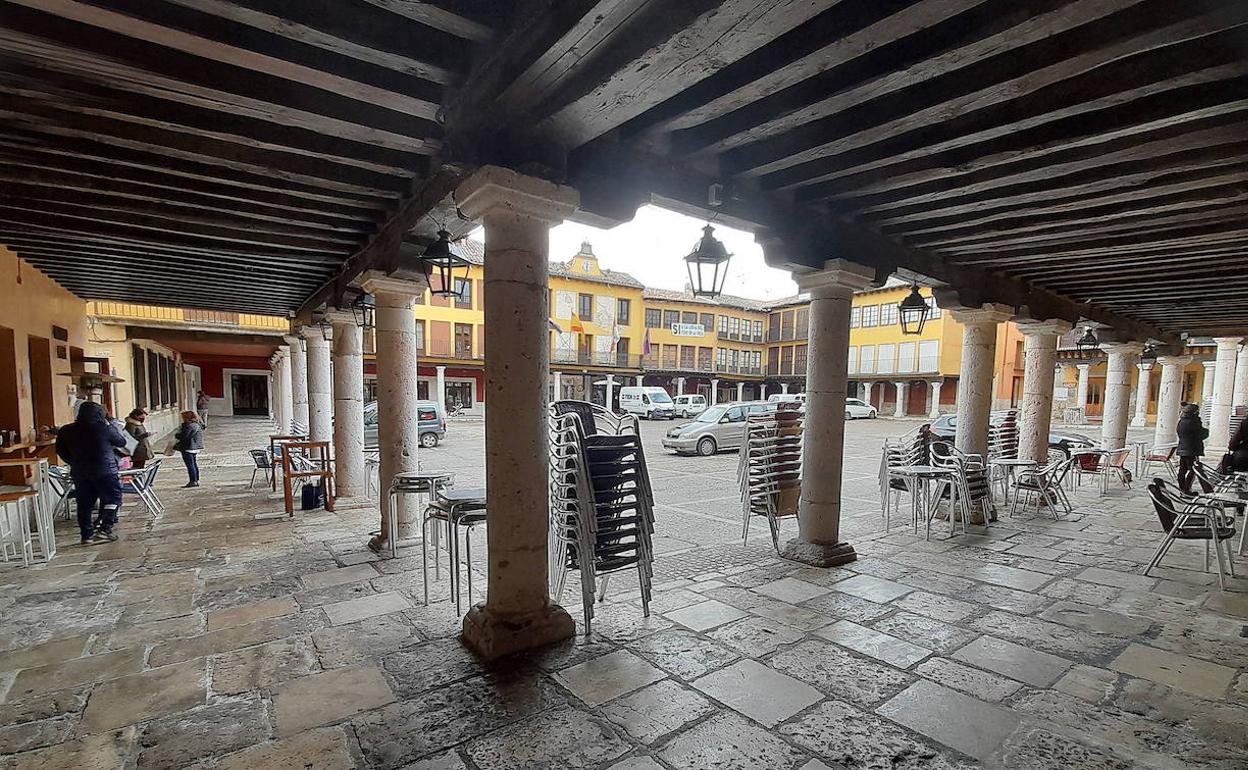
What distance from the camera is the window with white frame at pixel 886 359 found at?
30.1m

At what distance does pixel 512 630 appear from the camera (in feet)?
9.75

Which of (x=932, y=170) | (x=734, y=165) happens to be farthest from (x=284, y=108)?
(x=932, y=170)

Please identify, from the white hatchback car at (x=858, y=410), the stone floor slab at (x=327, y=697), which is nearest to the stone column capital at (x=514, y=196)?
the stone floor slab at (x=327, y=697)

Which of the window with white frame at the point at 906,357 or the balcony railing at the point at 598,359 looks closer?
the balcony railing at the point at 598,359

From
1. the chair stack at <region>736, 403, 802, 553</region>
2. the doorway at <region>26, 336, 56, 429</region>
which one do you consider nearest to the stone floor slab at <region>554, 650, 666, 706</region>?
the chair stack at <region>736, 403, 802, 553</region>

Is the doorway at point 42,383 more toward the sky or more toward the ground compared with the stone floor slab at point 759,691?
more toward the sky

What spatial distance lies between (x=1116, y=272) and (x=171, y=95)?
26.3ft

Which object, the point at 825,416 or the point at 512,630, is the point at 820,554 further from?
the point at 512,630

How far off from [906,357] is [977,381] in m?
25.5

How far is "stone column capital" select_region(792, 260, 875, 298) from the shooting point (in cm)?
441

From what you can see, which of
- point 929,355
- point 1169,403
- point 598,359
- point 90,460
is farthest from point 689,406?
point 90,460

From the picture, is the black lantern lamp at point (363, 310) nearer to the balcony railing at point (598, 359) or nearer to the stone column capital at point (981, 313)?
the stone column capital at point (981, 313)

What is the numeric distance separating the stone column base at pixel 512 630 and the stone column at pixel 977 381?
17.1ft

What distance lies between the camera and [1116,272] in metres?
5.93
